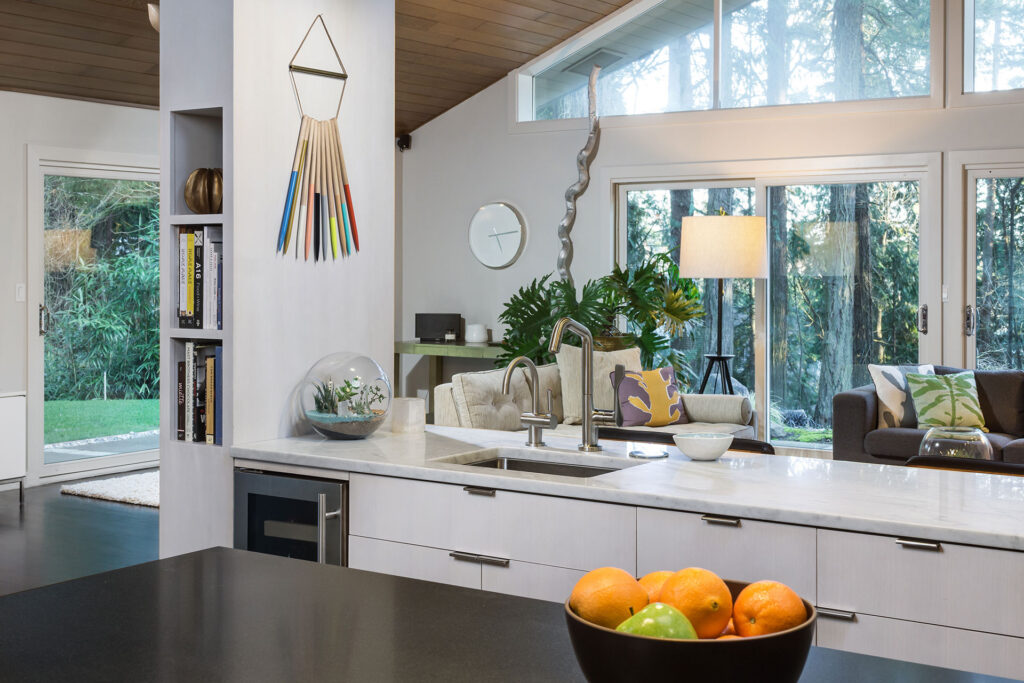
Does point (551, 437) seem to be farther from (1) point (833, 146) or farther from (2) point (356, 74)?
(1) point (833, 146)

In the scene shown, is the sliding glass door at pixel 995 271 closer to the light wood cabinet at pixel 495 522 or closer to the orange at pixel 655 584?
the light wood cabinet at pixel 495 522

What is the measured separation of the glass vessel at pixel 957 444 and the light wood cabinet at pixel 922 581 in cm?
75

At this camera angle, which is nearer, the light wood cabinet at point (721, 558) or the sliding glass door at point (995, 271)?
the light wood cabinet at point (721, 558)

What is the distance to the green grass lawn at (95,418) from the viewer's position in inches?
266

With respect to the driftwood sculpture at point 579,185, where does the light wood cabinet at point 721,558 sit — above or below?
below

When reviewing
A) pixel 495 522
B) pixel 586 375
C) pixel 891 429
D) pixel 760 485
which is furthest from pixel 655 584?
pixel 891 429

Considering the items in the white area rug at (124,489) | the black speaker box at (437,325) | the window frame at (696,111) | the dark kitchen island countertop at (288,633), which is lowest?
the white area rug at (124,489)

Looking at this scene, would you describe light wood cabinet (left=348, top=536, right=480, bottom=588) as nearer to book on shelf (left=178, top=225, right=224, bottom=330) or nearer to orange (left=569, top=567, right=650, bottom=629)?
book on shelf (left=178, top=225, right=224, bottom=330)

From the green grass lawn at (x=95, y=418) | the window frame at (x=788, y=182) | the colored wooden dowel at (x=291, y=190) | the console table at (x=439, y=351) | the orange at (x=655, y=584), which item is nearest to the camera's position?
the orange at (x=655, y=584)

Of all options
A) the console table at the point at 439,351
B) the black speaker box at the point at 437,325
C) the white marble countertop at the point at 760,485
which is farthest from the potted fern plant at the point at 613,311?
the white marble countertop at the point at 760,485

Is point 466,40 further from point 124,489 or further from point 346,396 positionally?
point 346,396

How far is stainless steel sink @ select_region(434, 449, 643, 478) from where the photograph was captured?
284cm

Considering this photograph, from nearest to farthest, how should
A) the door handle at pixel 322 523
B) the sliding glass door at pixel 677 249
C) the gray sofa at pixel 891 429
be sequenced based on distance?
Result: the door handle at pixel 322 523 → the gray sofa at pixel 891 429 → the sliding glass door at pixel 677 249

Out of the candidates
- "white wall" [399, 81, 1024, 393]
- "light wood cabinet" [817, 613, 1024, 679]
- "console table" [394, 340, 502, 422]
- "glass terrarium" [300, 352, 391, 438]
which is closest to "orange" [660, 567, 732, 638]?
"light wood cabinet" [817, 613, 1024, 679]
